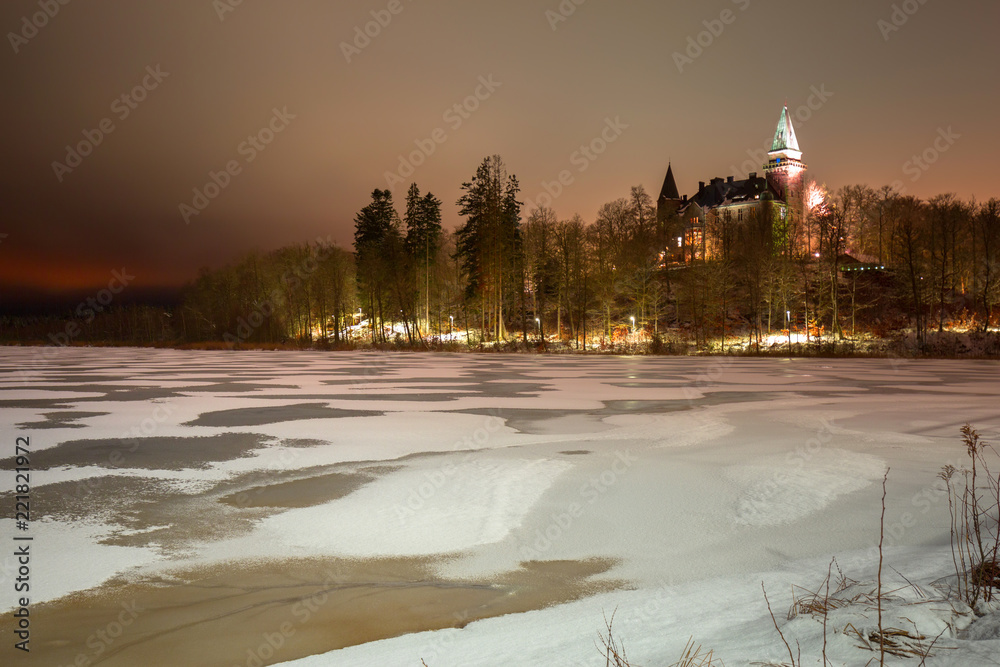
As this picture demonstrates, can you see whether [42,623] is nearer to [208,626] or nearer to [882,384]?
[208,626]

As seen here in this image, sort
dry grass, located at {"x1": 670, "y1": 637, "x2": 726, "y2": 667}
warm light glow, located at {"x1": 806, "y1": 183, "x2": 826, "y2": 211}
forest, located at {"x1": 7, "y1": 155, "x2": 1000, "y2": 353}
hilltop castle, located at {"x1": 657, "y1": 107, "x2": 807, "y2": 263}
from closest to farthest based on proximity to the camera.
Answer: dry grass, located at {"x1": 670, "y1": 637, "x2": 726, "y2": 667} < forest, located at {"x1": 7, "y1": 155, "x2": 1000, "y2": 353} < warm light glow, located at {"x1": 806, "y1": 183, "x2": 826, "y2": 211} < hilltop castle, located at {"x1": 657, "y1": 107, "x2": 807, "y2": 263}

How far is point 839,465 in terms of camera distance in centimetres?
812

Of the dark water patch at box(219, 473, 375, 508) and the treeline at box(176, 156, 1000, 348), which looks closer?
the dark water patch at box(219, 473, 375, 508)

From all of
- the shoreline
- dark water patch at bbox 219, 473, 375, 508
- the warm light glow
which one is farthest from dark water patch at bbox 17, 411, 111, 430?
the warm light glow

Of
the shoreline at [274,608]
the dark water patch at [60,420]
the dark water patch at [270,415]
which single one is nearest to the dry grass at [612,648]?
the shoreline at [274,608]

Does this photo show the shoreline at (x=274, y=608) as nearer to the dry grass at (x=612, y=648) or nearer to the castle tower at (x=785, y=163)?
the dry grass at (x=612, y=648)

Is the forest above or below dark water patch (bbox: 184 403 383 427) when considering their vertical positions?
above

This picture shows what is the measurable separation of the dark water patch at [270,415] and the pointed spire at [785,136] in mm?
118555

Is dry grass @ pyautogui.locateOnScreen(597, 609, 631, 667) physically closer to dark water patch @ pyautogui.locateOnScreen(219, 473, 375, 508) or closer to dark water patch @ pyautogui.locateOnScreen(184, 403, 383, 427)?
dark water patch @ pyautogui.locateOnScreen(219, 473, 375, 508)

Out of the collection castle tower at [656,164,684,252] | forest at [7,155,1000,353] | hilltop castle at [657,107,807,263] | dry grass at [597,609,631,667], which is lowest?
dry grass at [597,609,631,667]

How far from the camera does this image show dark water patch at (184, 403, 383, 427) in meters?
12.7

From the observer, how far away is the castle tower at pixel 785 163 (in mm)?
104875

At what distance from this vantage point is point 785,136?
113000 millimetres

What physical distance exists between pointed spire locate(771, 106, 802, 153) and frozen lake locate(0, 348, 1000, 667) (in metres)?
114
